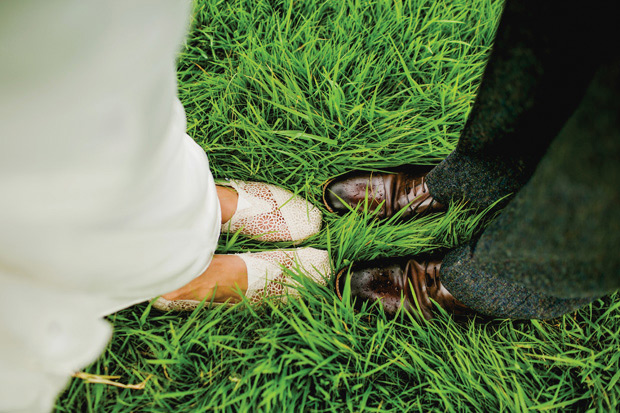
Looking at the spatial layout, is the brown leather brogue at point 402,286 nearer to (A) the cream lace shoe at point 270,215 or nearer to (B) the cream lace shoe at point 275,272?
(B) the cream lace shoe at point 275,272

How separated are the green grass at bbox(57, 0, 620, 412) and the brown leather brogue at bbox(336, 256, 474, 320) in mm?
48

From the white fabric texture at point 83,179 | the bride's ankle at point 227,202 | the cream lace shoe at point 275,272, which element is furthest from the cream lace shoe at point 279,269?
the white fabric texture at point 83,179

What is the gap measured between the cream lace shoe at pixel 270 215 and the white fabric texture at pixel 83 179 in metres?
0.30

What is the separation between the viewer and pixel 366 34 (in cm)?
126

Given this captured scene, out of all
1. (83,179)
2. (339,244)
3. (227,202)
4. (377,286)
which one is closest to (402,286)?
(377,286)

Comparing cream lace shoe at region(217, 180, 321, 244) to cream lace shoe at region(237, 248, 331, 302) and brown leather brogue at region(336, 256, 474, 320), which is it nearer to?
cream lace shoe at region(237, 248, 331, 302)

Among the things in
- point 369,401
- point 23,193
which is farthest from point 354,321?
point 23,193

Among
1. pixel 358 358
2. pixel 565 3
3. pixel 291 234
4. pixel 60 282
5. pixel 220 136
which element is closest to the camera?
pixel 565 3

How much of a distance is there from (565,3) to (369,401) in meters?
0.85

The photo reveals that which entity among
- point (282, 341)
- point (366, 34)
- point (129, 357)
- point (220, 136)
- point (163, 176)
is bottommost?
point (129, 357)

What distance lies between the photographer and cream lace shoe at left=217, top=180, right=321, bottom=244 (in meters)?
1.02

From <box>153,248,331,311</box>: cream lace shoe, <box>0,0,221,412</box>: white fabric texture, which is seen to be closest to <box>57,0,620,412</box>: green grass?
<box>153,248,331,311</box>: cream lace shoe

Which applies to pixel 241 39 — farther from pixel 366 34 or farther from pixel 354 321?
pixel 354 321

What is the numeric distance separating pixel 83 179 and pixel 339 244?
Result: 26.6 inches
